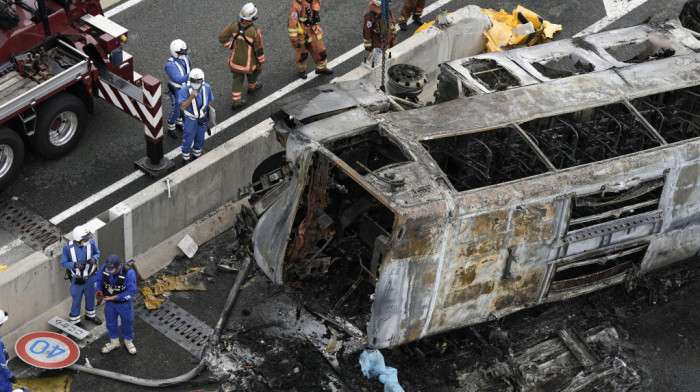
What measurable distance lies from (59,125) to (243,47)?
237cm

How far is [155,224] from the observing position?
11086mm

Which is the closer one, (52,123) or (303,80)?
(52,123)

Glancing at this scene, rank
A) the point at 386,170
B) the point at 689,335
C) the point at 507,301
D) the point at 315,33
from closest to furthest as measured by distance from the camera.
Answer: the point at 386,170
the point at 507,301
the point at 689,335
the point at 315,33

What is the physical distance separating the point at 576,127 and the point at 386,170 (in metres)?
2.33

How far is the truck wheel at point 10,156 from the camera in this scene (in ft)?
38.1

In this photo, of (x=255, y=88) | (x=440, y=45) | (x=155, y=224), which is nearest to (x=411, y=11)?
(x=440, y=45)

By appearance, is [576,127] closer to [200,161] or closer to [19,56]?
[200,161]

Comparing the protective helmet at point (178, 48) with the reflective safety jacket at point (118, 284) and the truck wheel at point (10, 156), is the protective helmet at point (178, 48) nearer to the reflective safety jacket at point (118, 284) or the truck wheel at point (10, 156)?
the truck wheel at point (10, 156)

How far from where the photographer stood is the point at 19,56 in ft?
39.2

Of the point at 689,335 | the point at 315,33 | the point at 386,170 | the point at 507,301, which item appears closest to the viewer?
the point at 386,170

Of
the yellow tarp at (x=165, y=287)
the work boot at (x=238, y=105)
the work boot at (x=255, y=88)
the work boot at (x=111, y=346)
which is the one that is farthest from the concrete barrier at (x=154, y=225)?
the work boot at (x=255, y=88)

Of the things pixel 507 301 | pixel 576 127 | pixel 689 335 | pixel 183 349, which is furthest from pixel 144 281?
pixel 689 335

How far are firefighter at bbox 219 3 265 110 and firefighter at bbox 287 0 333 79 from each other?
1.92 ft

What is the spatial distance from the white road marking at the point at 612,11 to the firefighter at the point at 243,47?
4875 mm
